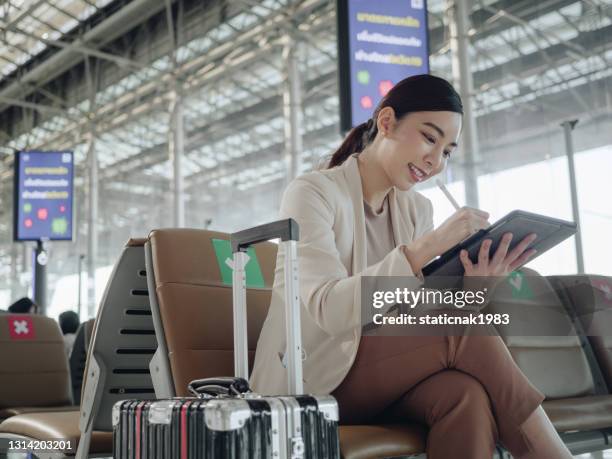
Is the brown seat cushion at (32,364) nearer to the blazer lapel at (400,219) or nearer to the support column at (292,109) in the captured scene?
the blazer lapel at (400,219)

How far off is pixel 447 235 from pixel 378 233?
17.3 inches

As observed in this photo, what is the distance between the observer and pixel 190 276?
1.78 metres

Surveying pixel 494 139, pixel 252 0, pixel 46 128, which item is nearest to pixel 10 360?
pixel 494 139

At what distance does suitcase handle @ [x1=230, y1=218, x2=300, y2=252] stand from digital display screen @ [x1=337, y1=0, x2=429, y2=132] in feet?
8.28

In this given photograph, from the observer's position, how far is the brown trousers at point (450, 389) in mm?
1366

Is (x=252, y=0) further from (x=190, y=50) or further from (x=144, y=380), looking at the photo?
(x=144, y=380)

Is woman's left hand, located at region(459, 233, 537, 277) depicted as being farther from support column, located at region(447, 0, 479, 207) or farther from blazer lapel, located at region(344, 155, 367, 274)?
support column, located at region(447, 0, 479, 207)

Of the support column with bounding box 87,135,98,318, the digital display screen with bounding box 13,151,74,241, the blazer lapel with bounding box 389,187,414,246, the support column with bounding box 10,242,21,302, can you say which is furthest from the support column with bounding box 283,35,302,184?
the support column with bounding box 10,242,21,302

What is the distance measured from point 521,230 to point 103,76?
42.4 feet

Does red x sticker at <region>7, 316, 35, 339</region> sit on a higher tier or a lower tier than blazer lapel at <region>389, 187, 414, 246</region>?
lower

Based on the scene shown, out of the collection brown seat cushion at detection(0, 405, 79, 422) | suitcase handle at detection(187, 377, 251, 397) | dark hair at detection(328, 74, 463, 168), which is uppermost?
dark hair at detection(328, 74, 463, 168)

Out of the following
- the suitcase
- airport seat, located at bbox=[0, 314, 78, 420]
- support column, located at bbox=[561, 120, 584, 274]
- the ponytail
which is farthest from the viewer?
support column, located at bbox=[561, 120, 584, 274]

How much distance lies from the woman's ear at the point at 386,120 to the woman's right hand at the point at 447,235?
41 cm

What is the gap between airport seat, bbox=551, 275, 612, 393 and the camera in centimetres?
259
